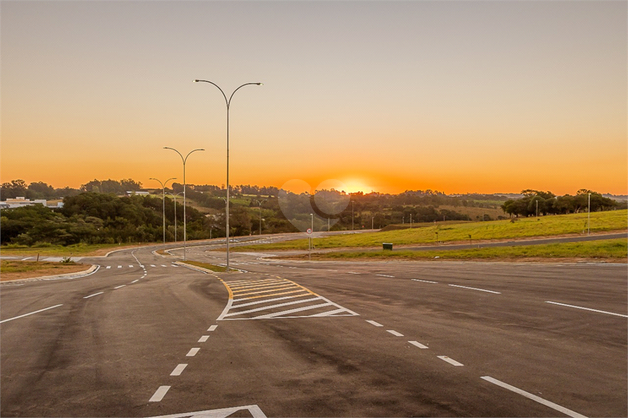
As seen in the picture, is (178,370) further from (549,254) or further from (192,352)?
(549,254)

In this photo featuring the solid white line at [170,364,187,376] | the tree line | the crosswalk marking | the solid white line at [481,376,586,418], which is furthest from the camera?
the tree line

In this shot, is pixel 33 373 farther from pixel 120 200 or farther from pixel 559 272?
pixel 120 200

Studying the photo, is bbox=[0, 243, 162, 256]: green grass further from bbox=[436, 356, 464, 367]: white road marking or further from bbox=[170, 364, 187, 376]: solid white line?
bbox=[436, 356, 464, 367]: white road marking

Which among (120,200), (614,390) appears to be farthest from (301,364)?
(120,200)

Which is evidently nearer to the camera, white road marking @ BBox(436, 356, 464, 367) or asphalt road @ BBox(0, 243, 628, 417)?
asphalt road @ BBox(0, 243, 628, 417)

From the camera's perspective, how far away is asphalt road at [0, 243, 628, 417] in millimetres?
6230

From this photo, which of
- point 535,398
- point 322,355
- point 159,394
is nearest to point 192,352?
point 159,394

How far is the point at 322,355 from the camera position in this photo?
870 centimetres

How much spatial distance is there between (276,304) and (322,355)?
6972 millimetres

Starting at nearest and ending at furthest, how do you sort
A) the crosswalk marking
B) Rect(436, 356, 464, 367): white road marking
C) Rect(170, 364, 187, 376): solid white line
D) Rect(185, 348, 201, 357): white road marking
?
Rect(170, 364, 187, 376): solid white line
Rect(436, 356, 464, 367): white road marking
Rect(185, 348, 201, 357): white road marking
the crosswalk marking

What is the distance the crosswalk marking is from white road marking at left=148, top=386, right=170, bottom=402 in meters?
5.95

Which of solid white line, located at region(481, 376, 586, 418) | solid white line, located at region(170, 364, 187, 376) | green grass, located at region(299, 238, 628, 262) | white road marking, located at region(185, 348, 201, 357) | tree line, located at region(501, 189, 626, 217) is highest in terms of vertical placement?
tree line, located at region(501, 189, 626, 217)

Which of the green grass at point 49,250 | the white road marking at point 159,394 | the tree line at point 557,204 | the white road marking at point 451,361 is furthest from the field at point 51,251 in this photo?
the tree line at point 557,204

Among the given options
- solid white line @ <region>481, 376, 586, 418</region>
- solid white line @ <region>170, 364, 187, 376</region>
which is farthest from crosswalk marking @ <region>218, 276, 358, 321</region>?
solid white line @ <region>481, 376, 586, 418</region>
